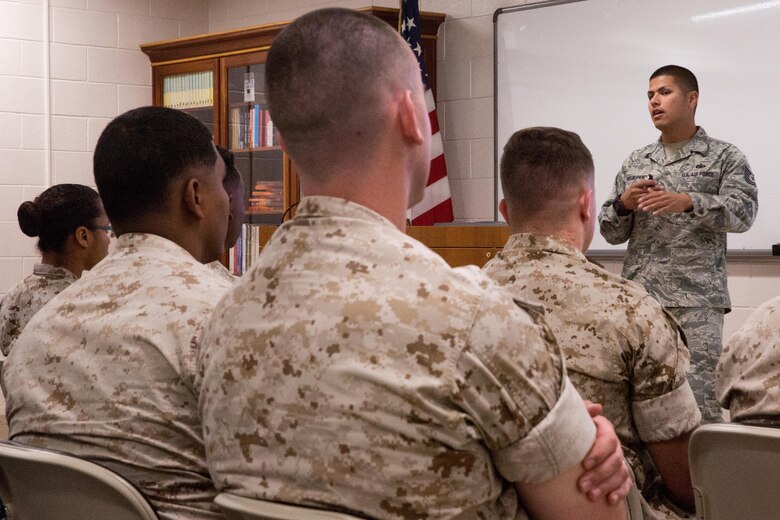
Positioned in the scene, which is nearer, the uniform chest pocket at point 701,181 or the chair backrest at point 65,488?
the chair backrest at point 65,488

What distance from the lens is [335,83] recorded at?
1.11 m

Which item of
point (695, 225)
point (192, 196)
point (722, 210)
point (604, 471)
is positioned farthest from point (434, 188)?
point (604, 471)

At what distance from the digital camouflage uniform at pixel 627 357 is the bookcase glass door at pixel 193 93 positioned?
4305 millimetres

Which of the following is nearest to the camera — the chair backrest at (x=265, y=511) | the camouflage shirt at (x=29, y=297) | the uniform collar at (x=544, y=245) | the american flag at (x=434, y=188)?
the chair backrest at (x=265, y=511)

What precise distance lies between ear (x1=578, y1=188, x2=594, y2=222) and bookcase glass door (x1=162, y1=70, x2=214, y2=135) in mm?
4072

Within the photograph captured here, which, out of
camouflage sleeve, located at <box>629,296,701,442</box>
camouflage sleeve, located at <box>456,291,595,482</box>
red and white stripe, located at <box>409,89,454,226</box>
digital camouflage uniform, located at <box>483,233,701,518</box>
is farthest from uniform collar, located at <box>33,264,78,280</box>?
camouflage sleeve, located at <box>456,291,595,482</box>

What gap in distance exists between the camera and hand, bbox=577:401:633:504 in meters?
1.02

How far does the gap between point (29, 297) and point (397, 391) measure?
2358 mm

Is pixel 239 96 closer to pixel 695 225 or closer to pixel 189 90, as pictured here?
pixel 189 90

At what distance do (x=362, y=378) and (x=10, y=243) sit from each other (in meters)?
5.14

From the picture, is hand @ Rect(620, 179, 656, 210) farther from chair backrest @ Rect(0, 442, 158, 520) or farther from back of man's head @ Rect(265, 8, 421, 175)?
chair backrest @ Rect(0, 442, 158, 520)

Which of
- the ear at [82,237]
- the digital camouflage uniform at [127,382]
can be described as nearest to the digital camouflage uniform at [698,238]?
the ear at [82,237]

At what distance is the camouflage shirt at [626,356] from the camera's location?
1.64 m

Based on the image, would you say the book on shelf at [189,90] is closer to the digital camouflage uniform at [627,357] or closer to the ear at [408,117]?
the digital camouflage uniform at [627,357]
